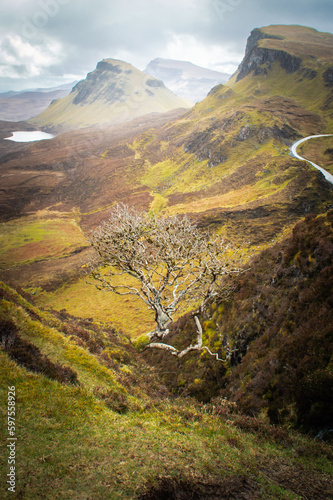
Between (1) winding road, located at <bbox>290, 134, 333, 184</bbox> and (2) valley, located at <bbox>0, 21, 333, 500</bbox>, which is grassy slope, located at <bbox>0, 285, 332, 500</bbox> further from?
(1) winding road, located at <bbox>290, 134, 333, 184</bbox>

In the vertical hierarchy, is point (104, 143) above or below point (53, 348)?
above

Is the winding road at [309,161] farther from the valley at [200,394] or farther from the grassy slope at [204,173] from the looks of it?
the valley at [200,394]

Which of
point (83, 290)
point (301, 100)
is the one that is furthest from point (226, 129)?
point (83, 290)

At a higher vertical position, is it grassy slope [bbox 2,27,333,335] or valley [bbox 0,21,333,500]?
grassy slope [bbox 2,27,333,335]

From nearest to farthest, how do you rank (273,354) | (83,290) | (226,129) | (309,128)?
(273,354) → (83,290) → (309,128) → (226,129)

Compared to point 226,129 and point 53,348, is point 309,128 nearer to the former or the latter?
point 226,129

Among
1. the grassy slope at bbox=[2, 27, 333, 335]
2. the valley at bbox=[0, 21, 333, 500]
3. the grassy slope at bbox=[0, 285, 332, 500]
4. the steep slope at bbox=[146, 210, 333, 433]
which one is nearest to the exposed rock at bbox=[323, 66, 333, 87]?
the grassy slope at bbox=[2, 27, 333, 335]

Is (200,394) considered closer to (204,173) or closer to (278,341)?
(278,341)

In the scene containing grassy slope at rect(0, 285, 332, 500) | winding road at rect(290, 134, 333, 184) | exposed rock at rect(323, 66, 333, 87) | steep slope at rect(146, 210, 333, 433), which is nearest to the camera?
grassy slope at rect(0, 285, 332, 500)

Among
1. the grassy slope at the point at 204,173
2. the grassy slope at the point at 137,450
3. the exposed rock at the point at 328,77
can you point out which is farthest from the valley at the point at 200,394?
the exposed rock at the point at 328,77
